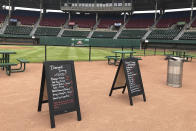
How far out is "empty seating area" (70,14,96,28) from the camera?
2285 inches

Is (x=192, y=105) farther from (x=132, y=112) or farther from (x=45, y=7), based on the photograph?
(x=45, y=7)

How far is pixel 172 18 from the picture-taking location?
51.5m

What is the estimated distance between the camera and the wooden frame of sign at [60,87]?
4535 millimetres

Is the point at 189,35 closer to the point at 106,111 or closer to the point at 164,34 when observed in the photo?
the point at 164,34

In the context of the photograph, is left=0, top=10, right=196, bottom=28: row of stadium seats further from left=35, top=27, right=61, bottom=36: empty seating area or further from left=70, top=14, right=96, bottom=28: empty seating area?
left=35, top=27, right=61, bottom=36: empty seating area

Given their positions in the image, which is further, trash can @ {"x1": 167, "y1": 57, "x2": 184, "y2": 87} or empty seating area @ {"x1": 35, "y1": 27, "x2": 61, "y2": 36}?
empty seating area @ {"x1": 35, "y1": 27, "x2": 61, "y2": 36}

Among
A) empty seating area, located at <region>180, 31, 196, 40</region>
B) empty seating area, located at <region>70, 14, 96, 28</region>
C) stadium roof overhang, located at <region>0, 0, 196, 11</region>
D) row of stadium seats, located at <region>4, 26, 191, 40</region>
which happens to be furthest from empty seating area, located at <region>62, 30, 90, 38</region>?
empty seating area, located at <region>180, 31, 196, 40</region>

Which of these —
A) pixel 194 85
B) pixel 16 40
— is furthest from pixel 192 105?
pixel 16 40

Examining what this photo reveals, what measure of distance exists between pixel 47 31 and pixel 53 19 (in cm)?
899

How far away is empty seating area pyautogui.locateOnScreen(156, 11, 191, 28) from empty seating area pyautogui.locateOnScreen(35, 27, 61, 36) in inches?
1163

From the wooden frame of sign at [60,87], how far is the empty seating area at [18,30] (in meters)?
50.7

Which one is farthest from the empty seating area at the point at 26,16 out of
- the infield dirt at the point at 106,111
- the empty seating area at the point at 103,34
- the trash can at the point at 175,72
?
the trash can at the point at 175,72

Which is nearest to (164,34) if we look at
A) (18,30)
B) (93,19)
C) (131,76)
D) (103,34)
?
(103,34)

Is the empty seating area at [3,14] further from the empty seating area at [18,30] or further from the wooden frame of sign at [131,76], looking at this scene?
the wooden frame of sign at [131,76]
